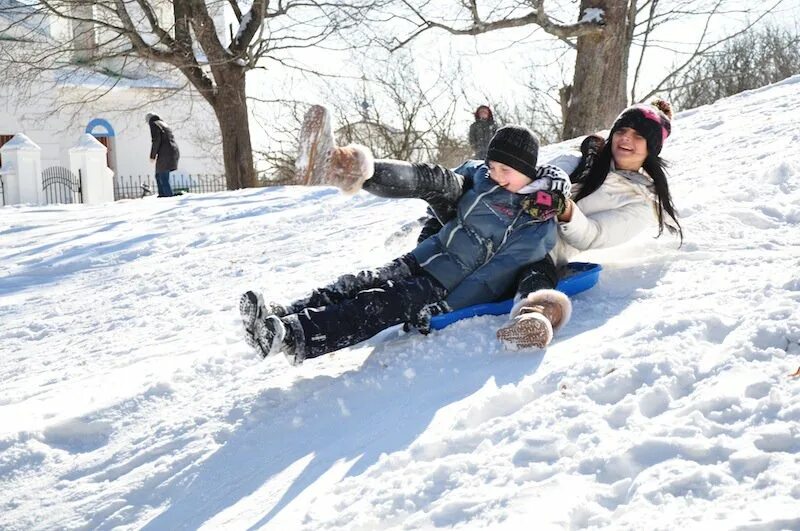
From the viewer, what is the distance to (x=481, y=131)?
1077cm

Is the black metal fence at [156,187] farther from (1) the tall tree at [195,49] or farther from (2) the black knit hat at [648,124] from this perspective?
(2) the black knit hat at [648,124]

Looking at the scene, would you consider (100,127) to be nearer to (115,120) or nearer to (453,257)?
(115,120)

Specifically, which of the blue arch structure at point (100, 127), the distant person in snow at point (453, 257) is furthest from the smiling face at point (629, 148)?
the blue arch structure at point (100, 127)

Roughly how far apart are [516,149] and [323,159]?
36.3 inches

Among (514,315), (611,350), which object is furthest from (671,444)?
(514,315)

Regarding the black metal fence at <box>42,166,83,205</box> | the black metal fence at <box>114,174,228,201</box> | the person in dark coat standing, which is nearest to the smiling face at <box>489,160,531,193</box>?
the person in dark coat standing

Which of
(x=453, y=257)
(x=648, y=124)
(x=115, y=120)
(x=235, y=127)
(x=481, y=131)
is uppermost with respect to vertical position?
(x=115, y=120)

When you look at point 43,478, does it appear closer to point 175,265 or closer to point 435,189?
point 435,189

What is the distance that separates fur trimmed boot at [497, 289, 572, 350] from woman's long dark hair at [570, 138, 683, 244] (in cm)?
99

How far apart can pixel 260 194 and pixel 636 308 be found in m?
7.24

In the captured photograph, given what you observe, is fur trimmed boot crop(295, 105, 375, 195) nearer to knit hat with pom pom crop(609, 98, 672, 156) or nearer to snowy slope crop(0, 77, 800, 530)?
snowy slope crop(0, 77, 800, 530)

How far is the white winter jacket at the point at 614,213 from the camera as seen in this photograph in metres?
3.83

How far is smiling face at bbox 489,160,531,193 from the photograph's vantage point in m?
3.51

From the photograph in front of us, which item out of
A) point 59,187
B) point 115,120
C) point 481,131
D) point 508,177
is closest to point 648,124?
point 508,177
